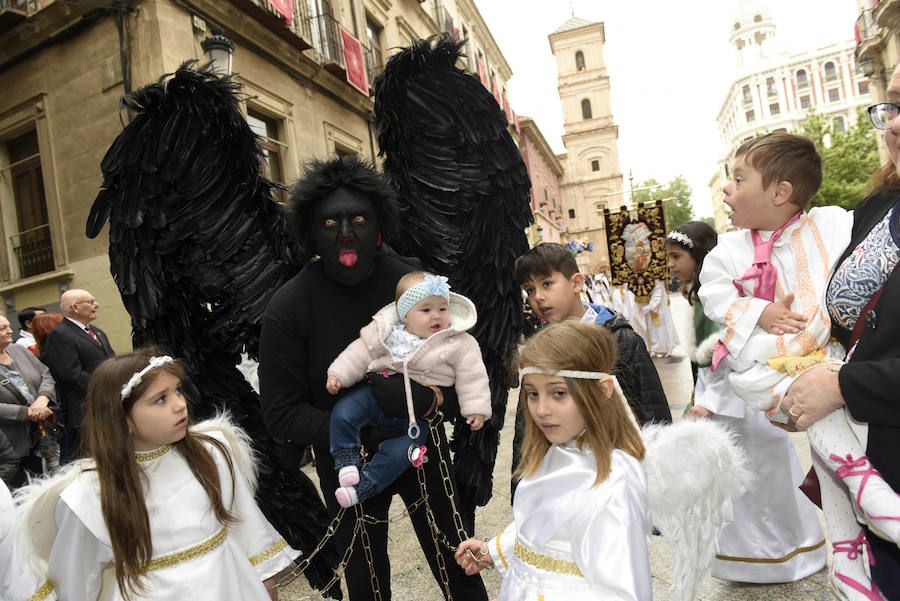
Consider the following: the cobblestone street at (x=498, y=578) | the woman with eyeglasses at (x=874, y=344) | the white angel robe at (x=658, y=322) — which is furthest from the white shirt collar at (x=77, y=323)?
the white angel robe at (x=658, y=322)

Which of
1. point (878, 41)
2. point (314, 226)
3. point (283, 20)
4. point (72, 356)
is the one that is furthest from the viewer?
point (878, 41)

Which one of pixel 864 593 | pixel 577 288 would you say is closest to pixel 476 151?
pixel 577 288

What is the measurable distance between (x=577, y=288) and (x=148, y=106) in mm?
1941

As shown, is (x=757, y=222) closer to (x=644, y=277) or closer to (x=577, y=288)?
(x=577, y=288)

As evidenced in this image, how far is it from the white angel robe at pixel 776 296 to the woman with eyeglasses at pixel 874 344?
14 centimetres

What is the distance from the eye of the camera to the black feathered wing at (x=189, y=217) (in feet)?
8.18

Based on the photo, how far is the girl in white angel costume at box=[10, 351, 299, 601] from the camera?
181cm

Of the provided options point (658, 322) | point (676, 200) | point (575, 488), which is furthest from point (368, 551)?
point (676, 200)

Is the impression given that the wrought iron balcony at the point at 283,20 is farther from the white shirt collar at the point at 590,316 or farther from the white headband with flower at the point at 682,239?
the white shirt collar at the point at 590,316

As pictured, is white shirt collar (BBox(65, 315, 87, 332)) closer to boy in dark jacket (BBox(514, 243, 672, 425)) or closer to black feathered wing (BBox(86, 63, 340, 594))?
black feathered wing (BBox(86, 63, 340, 594))

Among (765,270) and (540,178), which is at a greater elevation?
(540,178)

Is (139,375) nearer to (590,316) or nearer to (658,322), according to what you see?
(590,316)

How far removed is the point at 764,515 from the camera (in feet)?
9.23

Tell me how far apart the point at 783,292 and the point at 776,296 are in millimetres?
25
